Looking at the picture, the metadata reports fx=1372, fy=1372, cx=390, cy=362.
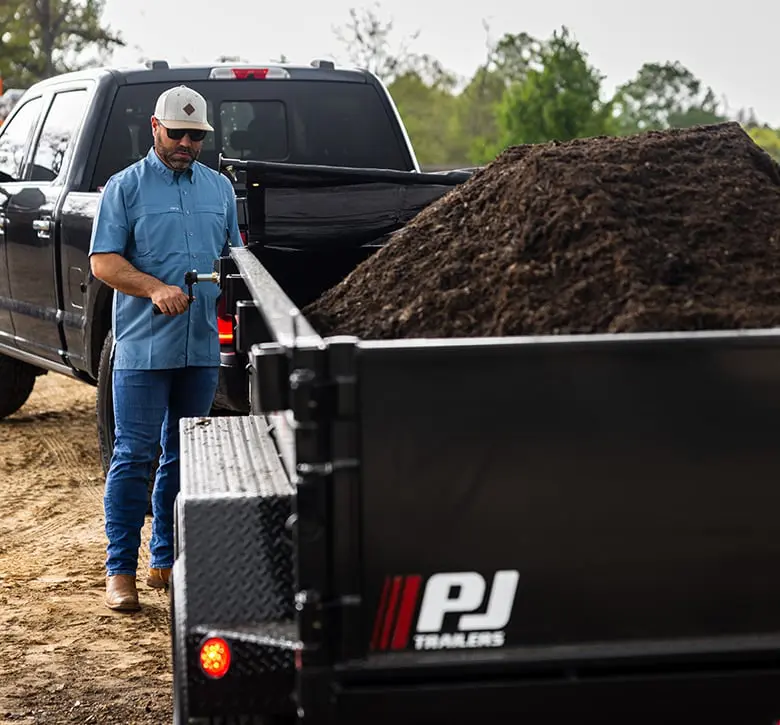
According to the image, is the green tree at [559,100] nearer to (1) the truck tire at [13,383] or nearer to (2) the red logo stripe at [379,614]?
(1) the truck tire at [13,383]

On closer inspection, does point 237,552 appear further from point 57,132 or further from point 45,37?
point 45,37

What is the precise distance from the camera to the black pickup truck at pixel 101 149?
6602mm

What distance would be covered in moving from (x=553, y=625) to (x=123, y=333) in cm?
298

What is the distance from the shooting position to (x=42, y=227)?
694 centimetres

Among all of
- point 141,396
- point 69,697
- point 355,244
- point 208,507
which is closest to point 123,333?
point 141,396

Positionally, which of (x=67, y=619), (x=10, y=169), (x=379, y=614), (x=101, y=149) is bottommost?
(x=67, y=619)

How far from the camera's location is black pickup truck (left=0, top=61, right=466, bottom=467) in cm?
660

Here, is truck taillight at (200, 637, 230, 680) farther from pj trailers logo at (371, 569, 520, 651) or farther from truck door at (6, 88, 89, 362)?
truck door at (6, 88, 89, 362)

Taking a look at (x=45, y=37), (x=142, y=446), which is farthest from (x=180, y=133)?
(x=45, y=37)

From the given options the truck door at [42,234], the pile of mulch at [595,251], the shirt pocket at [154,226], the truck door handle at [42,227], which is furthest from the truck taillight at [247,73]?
the pile of mulch at [595,251]

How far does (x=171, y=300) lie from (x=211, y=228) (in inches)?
16.9

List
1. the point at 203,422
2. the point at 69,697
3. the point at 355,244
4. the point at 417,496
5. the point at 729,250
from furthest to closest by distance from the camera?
1. the point at 355,244
2. the point at 69,697
3. the point at 203,422
4. the point at 729,250
5. the point at 417,496

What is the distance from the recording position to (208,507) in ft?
9.00

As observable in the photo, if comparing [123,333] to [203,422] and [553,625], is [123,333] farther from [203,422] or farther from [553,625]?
[553,625]
